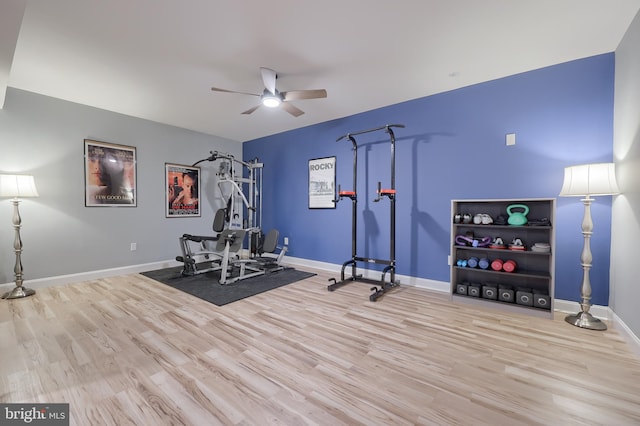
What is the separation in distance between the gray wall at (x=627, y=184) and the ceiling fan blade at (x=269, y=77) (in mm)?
3042

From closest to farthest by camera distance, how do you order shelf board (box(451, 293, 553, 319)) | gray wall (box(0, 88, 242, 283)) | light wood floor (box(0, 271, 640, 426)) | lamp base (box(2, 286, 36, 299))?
light wood floor (box(0, 271, 640, 426)) → shelf board (box(451, 293, 553, 319)) → lamp base (box(2, 286, 36, 299)) → gray wall (box(0, 88, 242, 283))

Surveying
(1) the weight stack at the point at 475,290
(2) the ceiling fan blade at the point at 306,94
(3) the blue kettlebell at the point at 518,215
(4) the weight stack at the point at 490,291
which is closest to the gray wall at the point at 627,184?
(3) the blue kettlebell at the point at 518,215

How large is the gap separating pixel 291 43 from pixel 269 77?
40 cm

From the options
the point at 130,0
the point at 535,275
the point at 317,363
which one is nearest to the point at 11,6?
the point at 130,0


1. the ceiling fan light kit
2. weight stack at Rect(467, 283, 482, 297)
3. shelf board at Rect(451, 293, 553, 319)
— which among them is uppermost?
the ceiling fan light kit

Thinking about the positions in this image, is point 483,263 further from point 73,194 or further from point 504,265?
point 73,194

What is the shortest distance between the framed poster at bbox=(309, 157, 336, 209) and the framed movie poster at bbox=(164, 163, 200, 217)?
2.36 meters

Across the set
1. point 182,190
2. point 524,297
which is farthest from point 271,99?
point 524,297

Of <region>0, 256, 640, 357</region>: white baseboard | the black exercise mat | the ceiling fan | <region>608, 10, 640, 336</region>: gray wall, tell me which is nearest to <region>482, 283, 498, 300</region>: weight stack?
<region>0, 256, 640, 357</region>: white baseboard

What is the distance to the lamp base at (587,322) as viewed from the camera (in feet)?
7.29

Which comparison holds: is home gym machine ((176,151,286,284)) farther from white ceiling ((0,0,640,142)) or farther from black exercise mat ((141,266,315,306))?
white ceiling ((0,0,640,142))

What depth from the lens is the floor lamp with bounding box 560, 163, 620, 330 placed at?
7.08ft

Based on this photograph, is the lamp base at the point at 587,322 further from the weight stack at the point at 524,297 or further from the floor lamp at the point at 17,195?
the floor lamp at the point at 17,195

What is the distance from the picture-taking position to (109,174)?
3.98 m
